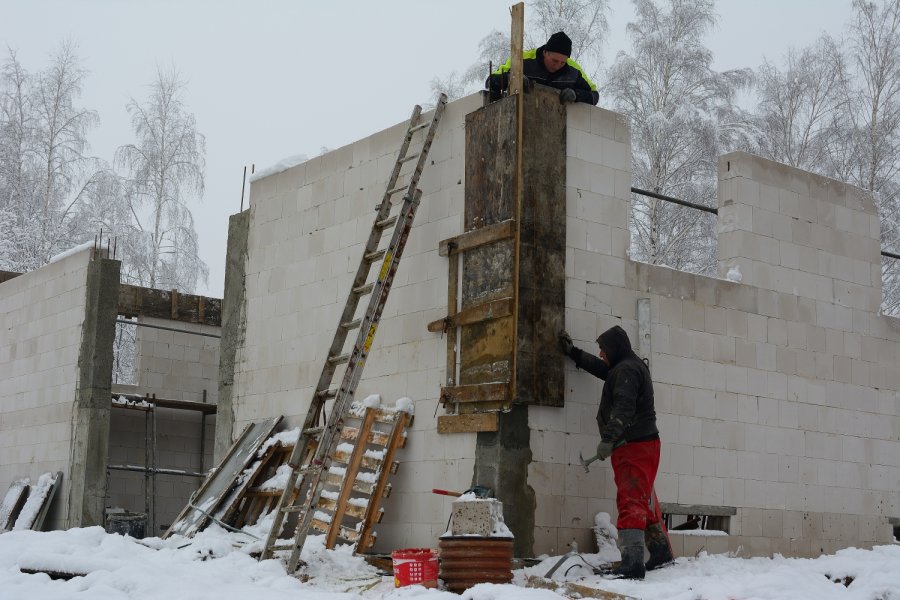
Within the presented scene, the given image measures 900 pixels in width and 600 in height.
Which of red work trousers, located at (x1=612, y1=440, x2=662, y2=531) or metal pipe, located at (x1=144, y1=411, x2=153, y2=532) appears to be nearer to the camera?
red work trousers, located at (x1=612, y1=440, x2=662, y2=531)

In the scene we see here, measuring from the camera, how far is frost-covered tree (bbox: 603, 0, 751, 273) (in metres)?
22.0

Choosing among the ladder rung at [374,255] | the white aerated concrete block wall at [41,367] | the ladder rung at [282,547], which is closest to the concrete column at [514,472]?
the ladder rung at [282,547]

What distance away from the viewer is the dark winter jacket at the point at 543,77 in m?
8.73

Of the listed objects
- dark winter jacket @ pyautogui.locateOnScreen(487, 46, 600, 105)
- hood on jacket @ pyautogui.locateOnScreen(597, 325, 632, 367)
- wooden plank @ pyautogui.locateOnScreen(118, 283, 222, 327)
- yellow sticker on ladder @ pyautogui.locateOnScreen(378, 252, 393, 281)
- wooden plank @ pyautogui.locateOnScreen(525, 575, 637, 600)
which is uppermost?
dark winter jacket @ pyautogui.locateOnScreen(487, 46, 600, 105)

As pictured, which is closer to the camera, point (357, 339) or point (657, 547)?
point (657, 547)

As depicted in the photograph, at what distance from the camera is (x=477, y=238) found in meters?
8.54

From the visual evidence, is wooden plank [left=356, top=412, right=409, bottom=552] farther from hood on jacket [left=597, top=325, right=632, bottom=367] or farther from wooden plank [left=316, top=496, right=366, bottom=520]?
hood on jacket [left=597, top=325, right=632, bottom=367]

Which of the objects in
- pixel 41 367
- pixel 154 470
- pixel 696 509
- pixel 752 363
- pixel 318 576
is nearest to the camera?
pixel 318 576

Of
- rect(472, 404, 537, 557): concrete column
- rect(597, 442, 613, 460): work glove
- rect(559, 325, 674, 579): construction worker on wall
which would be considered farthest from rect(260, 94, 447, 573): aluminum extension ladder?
rect(597, 442, 613, 460): work glove

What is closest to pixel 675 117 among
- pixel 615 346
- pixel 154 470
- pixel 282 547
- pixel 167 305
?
pixel 167 305

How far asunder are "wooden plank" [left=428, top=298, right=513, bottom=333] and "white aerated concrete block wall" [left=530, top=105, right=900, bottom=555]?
1.77 feet

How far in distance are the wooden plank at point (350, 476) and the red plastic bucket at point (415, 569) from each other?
1.36 m

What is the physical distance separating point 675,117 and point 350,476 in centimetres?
1481

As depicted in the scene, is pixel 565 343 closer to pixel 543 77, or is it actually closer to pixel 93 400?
pixel 543 77
